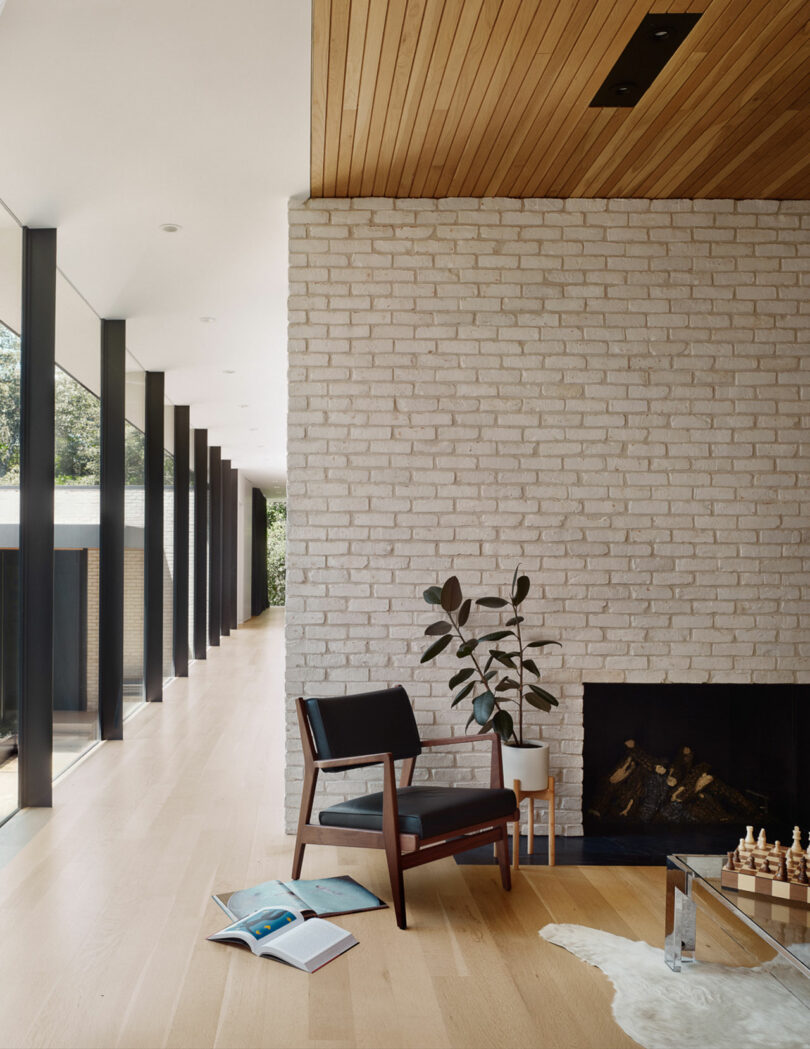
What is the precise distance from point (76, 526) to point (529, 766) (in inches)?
132

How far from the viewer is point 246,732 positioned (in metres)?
6.93

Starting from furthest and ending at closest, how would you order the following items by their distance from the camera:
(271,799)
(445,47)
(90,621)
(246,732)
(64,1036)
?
(246,732), (90,621), (271,799), (445,47), (64,1036)

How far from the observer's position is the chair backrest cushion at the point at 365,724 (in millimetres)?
3861

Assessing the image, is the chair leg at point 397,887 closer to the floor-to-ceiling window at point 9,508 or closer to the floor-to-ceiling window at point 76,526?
the floor-to-ceiling window at point 9,508

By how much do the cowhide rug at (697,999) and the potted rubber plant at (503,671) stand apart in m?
0.96

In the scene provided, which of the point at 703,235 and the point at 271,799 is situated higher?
the point at 703,235

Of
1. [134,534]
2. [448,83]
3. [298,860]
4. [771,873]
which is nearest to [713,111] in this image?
[448,83]

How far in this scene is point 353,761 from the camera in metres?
3.58

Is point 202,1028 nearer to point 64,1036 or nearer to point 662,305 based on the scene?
point 64,1036

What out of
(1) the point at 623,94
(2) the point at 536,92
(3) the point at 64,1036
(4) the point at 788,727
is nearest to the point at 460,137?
(2) the point at 536,92

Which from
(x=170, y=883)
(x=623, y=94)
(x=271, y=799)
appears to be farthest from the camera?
(x=271, y=799)

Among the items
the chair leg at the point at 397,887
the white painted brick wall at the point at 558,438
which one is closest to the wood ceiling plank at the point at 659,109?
the white painted brick wall at the point at 558,438

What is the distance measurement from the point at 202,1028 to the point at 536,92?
10.9ft

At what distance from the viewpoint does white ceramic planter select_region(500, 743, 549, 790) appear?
4.09m
